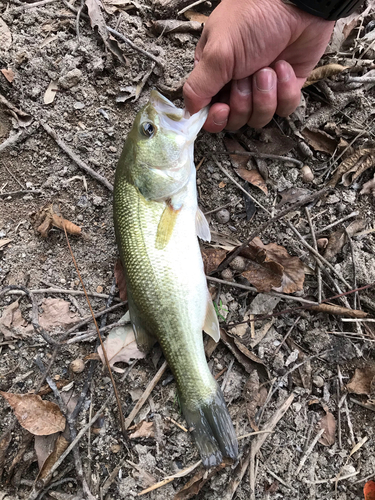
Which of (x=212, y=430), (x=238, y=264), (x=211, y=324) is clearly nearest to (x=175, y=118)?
(x=238, y=264)

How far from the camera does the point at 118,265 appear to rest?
9.36ft

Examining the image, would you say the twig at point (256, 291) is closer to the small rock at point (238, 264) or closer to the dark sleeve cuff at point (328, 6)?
the small rock at point (238, 264)

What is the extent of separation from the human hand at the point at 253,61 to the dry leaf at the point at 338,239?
1214 millimetres

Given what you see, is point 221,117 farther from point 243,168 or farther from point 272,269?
point 272,269

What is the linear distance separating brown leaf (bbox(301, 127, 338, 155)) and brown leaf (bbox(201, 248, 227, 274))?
1404 millimetres

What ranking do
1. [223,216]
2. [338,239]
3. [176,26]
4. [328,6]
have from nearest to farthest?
[328,6] < [338,239] < [223,216] < [176,26]

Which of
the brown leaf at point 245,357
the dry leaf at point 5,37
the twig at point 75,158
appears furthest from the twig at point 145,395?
the dry leaf at point 5,37

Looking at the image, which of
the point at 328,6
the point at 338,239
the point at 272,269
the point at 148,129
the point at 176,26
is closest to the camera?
the point at 328,6

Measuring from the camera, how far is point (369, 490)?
2422 mm

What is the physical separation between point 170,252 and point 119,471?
1749mm

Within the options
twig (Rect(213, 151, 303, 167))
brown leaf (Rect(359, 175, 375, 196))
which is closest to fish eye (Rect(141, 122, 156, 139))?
twig (Rect(213, 151, 303, 167))

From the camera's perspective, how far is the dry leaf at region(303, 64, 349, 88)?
9.73ft

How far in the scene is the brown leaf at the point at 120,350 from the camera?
264 centimetres

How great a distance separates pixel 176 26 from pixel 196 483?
A: 13.4 feet
